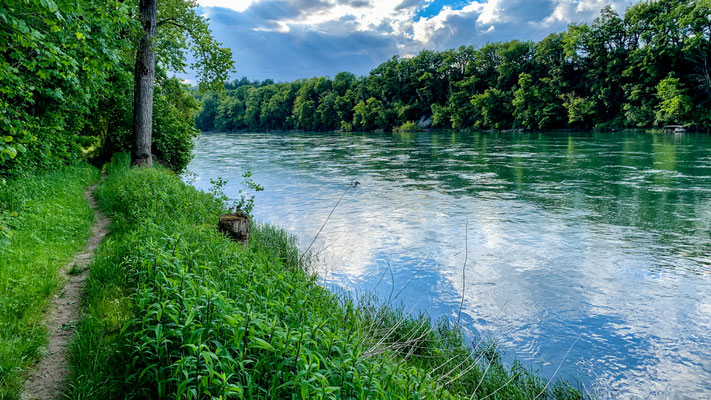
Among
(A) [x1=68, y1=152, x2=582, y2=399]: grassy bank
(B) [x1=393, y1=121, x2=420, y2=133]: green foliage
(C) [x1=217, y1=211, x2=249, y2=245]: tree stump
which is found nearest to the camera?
(A) [x1=68, y1=152, x2=582, y2=399]: grassy bank

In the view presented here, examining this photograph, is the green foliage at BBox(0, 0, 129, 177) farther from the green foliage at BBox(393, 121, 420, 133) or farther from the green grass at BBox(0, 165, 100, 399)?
the green foliage at BBox(393, 121, 420, 133)

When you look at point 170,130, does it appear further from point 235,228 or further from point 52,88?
point 235,228

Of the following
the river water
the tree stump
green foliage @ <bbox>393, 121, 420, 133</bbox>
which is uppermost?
green foliage @ <bbox>393, 121, 420, 133</bbox>

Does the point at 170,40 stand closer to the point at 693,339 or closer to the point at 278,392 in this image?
the point at 278,392

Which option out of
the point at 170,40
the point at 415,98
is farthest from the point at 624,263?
the point at 415,98

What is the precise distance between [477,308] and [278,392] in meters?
5.57

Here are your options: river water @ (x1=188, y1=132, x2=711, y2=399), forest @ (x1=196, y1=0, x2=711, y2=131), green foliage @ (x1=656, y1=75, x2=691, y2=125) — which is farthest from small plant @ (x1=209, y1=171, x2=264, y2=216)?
green foliage @ (x1=656, y1=75, x2=691, y2=125)

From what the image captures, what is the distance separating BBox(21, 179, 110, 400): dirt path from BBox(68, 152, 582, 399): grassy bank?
153mm

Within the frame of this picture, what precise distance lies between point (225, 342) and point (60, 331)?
2.48 m

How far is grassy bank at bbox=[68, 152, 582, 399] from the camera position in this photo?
3.35 meters

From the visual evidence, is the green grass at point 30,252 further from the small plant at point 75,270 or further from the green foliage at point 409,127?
the green foliage at point 409,127

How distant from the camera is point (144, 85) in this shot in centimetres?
1393

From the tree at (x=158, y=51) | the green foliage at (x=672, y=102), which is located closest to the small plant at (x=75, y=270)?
the tree at (x=158, y=51)

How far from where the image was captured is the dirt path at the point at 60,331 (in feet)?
12.4
